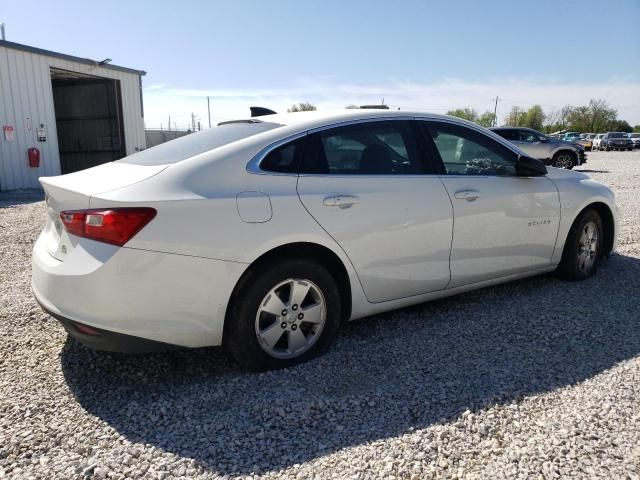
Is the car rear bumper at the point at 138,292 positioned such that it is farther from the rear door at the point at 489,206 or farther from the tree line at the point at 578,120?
the tree line at the point at 578,120

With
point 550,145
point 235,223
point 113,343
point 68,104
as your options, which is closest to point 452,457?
point 235,223

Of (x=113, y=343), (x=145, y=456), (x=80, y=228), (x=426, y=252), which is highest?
(x=80, y=228)

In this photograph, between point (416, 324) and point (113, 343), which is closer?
point (113, 343)

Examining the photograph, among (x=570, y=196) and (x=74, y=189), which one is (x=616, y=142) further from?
(x=74, y=189)

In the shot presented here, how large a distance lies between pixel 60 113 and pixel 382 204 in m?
20.5

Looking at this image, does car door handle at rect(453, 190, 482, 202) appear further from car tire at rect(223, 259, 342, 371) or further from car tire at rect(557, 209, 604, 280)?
car tire at rect(557, 209, 604, 280)

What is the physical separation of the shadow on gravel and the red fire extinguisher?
42.0 feet

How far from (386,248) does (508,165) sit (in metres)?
1.47

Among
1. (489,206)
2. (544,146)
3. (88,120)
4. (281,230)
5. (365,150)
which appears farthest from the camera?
(88,120)

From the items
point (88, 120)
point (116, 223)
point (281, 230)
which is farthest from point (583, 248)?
point (88, 120)

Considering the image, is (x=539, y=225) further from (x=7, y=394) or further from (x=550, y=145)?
(x=550, y=145)

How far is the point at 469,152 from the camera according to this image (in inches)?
155

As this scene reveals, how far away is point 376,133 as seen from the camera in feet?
11.5

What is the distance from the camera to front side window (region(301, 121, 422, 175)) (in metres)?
3.20
